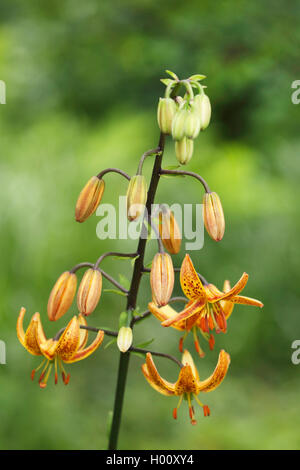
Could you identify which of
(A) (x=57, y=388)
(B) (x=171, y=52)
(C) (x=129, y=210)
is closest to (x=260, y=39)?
(B) (x=171, y=52)

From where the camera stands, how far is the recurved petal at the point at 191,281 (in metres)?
1.02

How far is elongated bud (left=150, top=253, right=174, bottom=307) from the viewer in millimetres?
1004

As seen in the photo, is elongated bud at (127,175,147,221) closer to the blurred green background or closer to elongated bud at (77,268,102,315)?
elongated bud at (77,268,102,315)

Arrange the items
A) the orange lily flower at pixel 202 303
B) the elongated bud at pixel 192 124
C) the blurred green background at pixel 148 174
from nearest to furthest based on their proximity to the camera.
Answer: the elongated bud at pixel 192 124
the orange lily flower at pixel 202 303
the blurred green background at pixel 148 174

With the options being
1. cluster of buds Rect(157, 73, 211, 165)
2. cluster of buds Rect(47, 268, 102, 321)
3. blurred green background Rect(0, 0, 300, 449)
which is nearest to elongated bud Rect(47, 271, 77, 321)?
cluster of buds Rect(47, 268, 102, 321)

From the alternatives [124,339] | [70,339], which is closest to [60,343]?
[70,339]

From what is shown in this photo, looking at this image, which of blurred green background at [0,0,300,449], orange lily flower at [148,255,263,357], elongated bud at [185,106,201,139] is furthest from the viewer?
blurred green background at [0,0,300,449]

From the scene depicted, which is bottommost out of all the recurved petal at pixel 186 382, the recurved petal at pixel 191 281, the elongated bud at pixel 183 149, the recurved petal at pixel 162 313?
the recurved petal at pixel 186 382

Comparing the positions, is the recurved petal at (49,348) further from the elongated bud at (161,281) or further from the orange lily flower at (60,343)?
the elongated bud at (161,281)

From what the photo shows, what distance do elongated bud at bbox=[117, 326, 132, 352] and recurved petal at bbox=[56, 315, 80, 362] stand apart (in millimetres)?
92

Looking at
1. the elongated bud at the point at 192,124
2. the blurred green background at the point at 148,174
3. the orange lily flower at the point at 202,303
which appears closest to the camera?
the elongated bud at the point at 192,124

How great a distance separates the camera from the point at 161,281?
1.01m

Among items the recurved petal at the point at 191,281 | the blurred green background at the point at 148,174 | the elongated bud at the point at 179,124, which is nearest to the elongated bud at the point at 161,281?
the recurved petal at the point at 191,281

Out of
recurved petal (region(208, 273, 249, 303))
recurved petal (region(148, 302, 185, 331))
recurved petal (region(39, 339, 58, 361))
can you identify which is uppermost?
recurved petal (region(208, 273, 249, 303))
